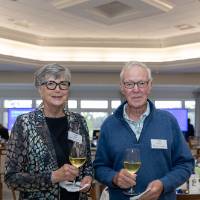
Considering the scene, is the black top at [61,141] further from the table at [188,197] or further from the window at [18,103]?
the window at [18,103]

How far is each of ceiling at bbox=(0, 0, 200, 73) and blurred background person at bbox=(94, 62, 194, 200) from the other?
4056mm

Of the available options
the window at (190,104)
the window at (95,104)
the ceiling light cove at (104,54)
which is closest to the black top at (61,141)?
the ceiling light cove at (104,54)

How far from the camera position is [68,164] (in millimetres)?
2133

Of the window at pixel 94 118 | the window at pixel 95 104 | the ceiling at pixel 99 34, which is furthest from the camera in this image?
the window at pixel 94 118

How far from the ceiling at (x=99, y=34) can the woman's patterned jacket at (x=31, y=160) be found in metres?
4.14

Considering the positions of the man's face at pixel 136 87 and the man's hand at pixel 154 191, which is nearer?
the man's hand at pixel 154 191

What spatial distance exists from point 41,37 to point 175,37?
10.2 ft

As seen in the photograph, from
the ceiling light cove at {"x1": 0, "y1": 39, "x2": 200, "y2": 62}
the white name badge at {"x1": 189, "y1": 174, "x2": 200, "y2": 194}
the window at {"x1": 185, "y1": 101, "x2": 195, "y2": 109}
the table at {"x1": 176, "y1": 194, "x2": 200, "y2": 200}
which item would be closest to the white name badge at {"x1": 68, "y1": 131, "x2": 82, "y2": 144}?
the table at {"x1": 176, "y1": 194, "x2": 200, "y2": 200}

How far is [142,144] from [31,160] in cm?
63

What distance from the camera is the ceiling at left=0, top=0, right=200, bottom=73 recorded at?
657 cm

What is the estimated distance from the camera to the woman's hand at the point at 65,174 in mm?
2031

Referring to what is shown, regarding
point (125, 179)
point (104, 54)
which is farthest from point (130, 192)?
point (104, 54)

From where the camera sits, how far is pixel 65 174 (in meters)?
2.05

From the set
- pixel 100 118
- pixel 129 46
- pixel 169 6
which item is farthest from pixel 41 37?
pixel 100 118
